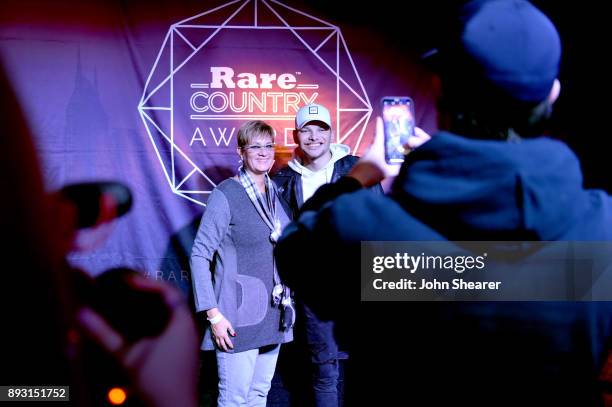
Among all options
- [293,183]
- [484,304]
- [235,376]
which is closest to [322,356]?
[235,376]

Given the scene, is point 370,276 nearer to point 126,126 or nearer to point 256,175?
point 256,175

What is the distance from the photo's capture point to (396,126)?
162cm

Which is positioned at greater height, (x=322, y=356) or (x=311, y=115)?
(x=311, y=115)

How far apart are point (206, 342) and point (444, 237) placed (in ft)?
6.48

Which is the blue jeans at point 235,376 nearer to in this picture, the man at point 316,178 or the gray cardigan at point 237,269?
the gray cardigan at point 237,269

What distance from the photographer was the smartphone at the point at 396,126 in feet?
4.79

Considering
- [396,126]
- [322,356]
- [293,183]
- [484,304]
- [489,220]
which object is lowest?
[322,356]

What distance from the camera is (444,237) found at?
0.89 m

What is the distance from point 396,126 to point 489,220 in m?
0.83

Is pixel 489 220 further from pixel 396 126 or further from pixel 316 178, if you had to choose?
pixel 316 178

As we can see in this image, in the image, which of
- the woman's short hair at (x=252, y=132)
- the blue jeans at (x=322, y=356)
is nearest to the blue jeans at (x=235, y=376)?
the blue jeans at (x=322, y=356)

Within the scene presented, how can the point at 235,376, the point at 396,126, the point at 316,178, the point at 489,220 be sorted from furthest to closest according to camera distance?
the point at 316,178 < the point at 235,376 < the point at 396,126 < the point at 489,220

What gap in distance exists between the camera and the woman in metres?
2.58

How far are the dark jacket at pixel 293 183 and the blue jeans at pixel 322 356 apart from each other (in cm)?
59
